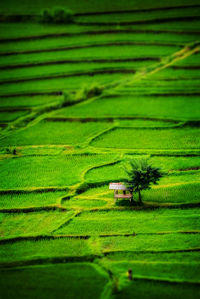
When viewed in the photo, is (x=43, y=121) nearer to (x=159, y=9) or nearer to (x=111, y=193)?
(x=111, y=193)

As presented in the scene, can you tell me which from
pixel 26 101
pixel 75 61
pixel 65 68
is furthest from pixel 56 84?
pixel 75 61

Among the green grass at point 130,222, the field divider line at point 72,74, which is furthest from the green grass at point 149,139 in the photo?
the field divider line at point 72,74

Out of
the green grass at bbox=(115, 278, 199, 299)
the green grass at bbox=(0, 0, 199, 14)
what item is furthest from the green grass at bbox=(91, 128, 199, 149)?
the green grass at bbox=(0, 0, 199, 14)

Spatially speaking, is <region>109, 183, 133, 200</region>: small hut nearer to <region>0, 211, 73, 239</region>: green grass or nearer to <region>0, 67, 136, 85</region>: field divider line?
<region>0, 211, 73, 239</region>: green grass

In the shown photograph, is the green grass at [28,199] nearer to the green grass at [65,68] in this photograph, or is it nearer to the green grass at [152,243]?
the green grass at [152,243]

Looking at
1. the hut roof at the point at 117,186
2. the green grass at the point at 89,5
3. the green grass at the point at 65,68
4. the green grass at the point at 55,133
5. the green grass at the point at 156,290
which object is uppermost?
the green grass at the point at 89,5

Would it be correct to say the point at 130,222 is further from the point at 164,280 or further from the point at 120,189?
the point at 164,280
